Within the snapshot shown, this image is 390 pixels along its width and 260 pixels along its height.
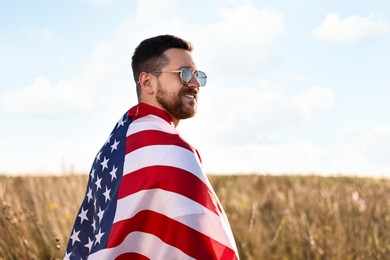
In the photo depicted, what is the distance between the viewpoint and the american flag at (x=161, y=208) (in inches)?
124

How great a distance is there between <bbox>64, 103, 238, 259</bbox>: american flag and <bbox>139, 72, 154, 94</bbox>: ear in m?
0.22

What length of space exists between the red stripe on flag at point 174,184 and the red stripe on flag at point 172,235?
0.14 m

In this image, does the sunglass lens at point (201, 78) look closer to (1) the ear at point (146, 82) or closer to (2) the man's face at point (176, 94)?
(2) the man's face at point (176, 94)

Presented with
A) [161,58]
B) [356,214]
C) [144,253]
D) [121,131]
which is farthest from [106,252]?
[356,214]

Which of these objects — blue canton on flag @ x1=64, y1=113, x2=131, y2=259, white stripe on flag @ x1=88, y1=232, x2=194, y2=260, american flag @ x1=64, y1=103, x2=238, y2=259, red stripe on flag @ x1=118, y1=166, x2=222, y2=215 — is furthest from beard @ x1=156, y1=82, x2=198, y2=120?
white stripe on flag @ x1=88, y1=232, x2=194, y2=260

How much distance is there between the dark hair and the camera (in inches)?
141

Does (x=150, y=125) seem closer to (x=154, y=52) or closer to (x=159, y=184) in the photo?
(x=159, y=184)

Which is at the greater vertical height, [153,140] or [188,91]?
[188,91]

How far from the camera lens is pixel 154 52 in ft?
11.9

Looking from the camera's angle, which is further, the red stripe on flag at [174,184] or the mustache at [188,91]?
the mustache at [188,91]

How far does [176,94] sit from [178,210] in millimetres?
673

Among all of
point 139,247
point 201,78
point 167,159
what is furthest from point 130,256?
point 201,78

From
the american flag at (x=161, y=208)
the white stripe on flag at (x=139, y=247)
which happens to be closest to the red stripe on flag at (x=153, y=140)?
the american flag at (x=161, y=208)

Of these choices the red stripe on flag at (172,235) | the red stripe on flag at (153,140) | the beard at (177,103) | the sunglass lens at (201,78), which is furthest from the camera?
the sunglass lens at (201,78)
